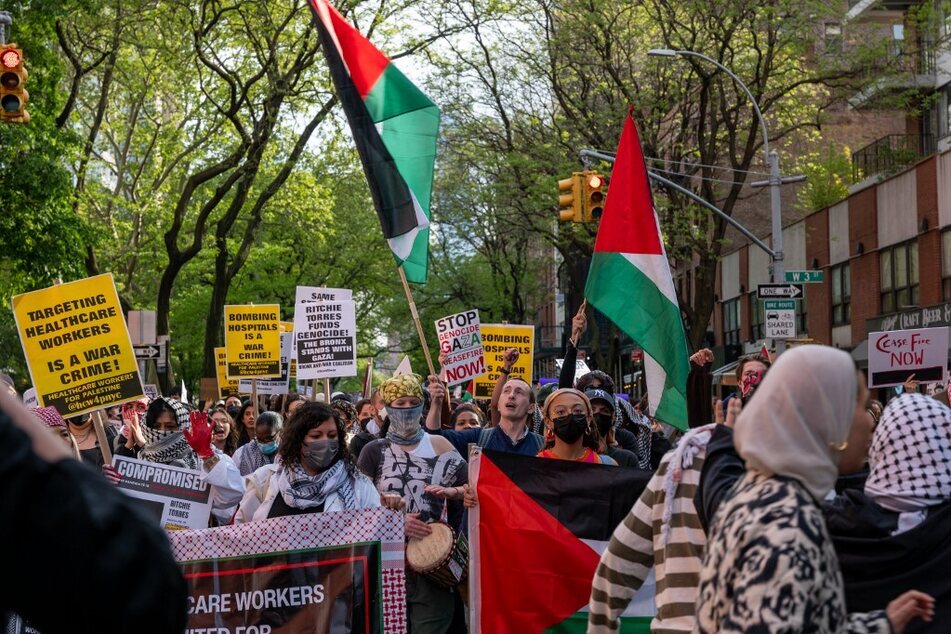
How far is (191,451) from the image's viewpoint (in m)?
9.48

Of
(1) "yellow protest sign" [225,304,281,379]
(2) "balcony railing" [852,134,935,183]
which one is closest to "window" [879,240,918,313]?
(2) "balcony railing" [852,134,935,183]

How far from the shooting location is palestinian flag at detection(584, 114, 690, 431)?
9094 mm

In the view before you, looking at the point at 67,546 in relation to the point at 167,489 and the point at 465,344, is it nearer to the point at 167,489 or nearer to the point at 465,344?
the point at 167,489

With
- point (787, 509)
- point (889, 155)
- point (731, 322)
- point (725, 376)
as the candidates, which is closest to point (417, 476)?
point (787, 509)

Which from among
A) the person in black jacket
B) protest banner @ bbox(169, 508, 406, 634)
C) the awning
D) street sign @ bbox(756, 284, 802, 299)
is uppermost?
street sign @ bbox(756, 284, 802, 299)

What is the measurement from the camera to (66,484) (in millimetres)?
1667

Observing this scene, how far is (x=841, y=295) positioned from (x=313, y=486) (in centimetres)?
3577

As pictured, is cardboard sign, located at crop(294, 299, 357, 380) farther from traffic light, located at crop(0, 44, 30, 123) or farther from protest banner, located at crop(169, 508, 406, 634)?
protest banner, located at crop(169, 508, 406, 634)

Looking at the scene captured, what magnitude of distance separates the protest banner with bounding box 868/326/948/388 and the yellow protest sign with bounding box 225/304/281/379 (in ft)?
27.8

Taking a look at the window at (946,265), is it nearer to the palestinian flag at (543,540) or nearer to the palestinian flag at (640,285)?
the palestinian flag at (640,285)

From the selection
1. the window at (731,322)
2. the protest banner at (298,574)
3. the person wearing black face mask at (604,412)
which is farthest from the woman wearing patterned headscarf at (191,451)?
the window at (731,322)

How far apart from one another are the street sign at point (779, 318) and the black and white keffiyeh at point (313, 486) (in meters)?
17.6

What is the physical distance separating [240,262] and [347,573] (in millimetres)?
26000

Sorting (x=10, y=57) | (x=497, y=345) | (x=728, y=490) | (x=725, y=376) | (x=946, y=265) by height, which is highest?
(x=10, y=57)
